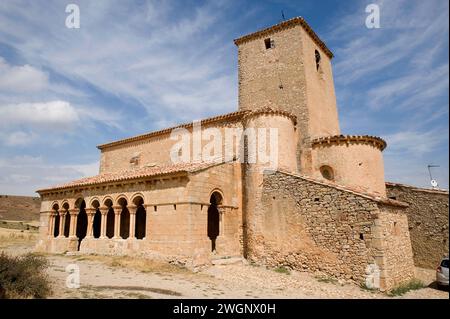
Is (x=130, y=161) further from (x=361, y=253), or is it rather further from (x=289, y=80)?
(x=361, y=253)

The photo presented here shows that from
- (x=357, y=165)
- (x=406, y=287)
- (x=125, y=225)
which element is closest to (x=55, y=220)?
(x=125, y=225)

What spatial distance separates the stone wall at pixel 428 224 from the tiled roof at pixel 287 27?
1011cm

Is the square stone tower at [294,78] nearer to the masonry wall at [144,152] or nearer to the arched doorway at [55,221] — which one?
the masonry wall at [144,152]

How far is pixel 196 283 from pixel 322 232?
4866mm

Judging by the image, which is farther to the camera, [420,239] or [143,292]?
[420,239]

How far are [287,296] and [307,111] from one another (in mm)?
10493

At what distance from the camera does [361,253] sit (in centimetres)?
1038

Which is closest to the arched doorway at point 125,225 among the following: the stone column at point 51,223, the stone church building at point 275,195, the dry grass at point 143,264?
the stone church building at point 275,195

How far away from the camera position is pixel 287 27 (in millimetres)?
18344

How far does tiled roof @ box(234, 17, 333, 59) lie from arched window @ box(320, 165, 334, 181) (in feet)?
27.6

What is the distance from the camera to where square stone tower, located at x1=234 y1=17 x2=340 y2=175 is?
55.3 feet

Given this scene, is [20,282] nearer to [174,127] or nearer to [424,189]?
[174,127]

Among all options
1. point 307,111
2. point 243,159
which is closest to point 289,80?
point 307,111
